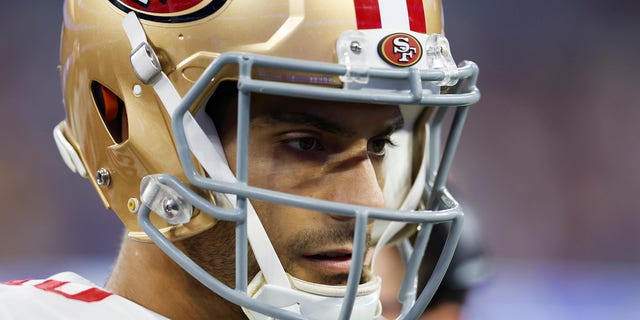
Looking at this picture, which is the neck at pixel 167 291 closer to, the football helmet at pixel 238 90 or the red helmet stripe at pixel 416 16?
the football helmet at pixel 238 90

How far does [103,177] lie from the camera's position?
1.26 m

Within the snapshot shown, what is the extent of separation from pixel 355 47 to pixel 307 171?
0.61 ft

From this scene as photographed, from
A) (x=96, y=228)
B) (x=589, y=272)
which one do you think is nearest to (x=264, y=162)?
(x=96, y=228)

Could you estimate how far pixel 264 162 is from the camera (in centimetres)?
119

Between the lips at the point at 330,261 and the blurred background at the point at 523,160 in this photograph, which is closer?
the lips at the point at 330,261

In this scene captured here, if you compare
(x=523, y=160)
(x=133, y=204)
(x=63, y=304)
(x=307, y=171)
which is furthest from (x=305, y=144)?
(x=523, y=160)

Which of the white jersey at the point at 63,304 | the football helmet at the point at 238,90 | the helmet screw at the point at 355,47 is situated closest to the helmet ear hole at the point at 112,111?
the football helmet at the point at 238,90

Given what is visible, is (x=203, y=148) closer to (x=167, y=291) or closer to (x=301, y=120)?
(x=301, y=120)

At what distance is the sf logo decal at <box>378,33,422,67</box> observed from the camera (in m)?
1.15

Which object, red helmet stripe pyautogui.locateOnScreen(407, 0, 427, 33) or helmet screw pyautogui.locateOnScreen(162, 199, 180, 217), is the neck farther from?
red helmet stripe pyautogui.locateOnScreen(407, 0, 427, 33)

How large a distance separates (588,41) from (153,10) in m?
2.84

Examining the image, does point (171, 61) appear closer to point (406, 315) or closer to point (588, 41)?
point (406, 315)

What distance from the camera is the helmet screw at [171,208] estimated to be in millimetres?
1157

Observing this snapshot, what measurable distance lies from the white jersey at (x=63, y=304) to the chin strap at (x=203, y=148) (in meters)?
0.20
